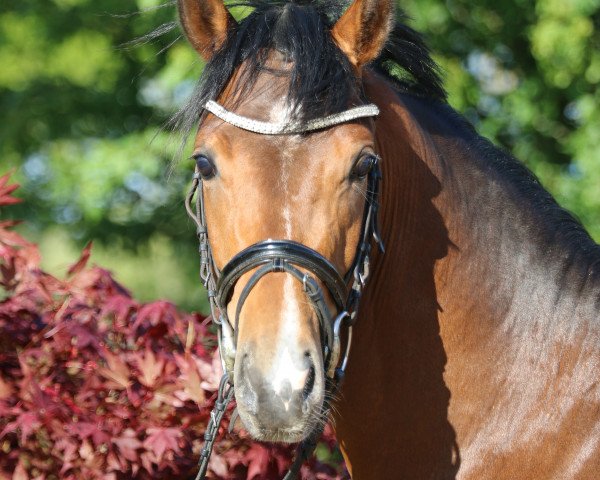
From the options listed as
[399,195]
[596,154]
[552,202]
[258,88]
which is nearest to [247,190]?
[258,88]

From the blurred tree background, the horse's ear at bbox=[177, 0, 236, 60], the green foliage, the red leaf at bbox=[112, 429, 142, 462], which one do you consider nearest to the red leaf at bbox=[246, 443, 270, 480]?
the red leaf at bbox=[112, 429, 142, 462]

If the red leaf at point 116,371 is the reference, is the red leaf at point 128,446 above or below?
below

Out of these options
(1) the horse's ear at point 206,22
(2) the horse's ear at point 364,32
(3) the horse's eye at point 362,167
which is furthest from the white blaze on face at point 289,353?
(1) the horse's ear at point 206,22

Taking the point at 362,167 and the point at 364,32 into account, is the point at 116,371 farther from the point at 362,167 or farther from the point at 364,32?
the point at 364,32

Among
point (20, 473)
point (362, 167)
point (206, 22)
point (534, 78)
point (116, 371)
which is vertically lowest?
point (20, 473)

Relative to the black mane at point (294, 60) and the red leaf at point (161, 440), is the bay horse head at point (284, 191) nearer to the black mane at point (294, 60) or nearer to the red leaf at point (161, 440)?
the black mane at point (294, 60)

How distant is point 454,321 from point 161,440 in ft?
4.04

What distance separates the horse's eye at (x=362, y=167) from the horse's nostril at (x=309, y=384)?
65cm

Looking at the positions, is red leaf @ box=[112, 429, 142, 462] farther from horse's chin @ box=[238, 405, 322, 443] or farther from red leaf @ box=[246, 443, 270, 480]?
horse's chin @ box=[238, 405, 322, 443]

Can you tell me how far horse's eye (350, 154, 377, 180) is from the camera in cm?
256

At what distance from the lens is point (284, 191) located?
97.1 inches

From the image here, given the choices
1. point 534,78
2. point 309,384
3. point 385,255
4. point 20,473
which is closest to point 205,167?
point 385,255

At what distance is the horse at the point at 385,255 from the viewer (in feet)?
8.13

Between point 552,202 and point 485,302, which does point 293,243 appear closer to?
point 485,302
